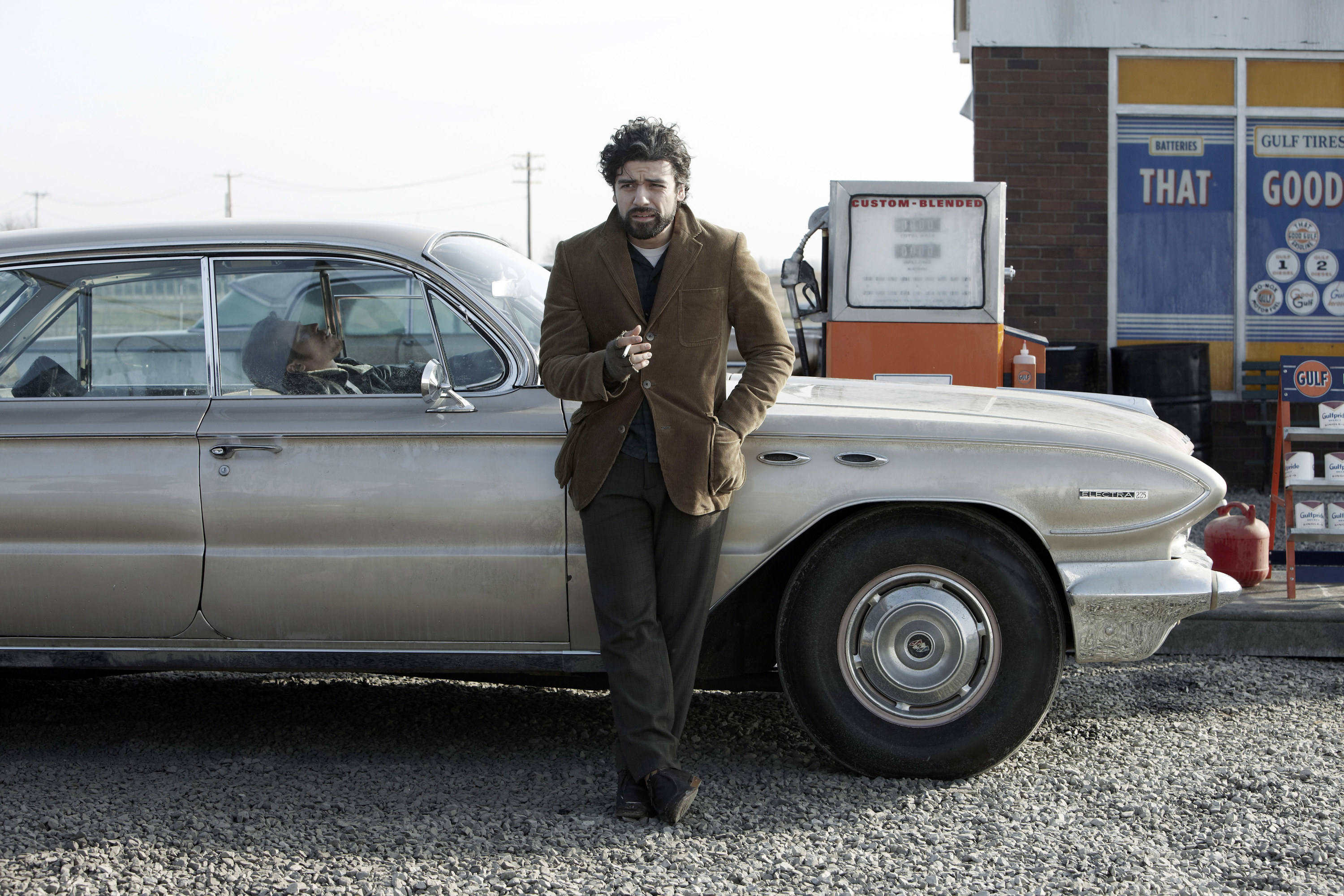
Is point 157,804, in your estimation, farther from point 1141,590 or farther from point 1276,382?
point 1276,382


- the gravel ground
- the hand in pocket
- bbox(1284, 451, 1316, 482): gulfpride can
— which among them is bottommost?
the gravel ground

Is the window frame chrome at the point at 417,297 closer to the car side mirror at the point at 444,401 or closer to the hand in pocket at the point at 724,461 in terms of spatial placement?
the car side mirror at the point at 444,401

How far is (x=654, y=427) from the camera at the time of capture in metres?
3.63

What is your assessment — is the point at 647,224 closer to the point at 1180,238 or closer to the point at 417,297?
the point at 417,297

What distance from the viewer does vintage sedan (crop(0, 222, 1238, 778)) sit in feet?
12.4

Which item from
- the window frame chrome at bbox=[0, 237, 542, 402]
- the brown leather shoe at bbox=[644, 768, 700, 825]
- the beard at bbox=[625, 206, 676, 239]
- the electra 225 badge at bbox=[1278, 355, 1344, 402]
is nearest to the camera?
the brown leather shoe at bbox=[644, 768, 700, 825]

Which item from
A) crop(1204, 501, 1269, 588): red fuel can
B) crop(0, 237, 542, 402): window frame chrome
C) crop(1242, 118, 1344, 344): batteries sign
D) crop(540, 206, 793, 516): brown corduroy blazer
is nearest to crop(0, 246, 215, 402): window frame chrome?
crop(0, 237, 542, 402): window frame chrome

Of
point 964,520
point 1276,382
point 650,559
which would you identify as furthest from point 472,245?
point 1276,382

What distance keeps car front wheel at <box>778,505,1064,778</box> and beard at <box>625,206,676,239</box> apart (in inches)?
39.1

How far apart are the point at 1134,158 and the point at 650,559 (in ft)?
25.0

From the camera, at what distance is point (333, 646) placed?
390cm

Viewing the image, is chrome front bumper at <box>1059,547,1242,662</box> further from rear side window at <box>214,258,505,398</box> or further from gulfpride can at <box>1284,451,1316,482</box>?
gulfpride can at <box>1284,451,1316,482</box>

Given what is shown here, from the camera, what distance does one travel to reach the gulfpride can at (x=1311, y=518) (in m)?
5.88

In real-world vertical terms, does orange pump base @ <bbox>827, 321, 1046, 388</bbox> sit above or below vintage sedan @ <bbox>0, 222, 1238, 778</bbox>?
above
